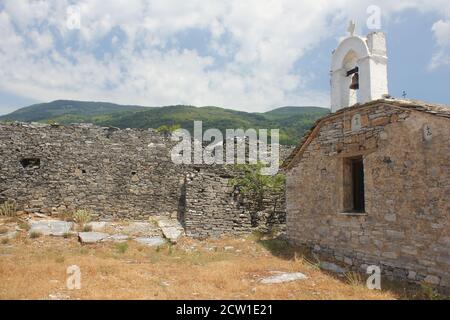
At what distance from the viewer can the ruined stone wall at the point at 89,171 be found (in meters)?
13.2

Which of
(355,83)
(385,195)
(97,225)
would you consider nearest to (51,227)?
(97,225)

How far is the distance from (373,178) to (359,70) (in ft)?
8.63

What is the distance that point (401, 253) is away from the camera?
7.63 metres

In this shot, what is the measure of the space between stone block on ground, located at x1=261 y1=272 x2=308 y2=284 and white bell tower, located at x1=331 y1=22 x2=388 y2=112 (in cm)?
443

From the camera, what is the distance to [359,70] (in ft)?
28.7

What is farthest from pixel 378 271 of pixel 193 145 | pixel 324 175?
pixel 193 145

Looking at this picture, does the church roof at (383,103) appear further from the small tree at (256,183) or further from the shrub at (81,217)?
the shrub at (81,217)

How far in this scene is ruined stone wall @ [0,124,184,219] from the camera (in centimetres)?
1321

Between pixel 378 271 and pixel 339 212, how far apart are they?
1.78 m

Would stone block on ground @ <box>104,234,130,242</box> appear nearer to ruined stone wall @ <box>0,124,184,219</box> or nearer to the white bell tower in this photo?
ruined stone wall @ <box>0,124,184,219</box>

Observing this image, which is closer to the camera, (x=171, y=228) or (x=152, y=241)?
(x=152, y=241)

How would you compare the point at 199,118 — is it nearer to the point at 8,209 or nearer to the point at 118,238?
the point at 8,209

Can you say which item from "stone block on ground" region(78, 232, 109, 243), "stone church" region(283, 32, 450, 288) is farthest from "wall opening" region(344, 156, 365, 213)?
"stone block on ground" region(78, 232, 109, 243)
